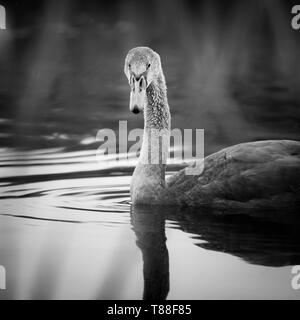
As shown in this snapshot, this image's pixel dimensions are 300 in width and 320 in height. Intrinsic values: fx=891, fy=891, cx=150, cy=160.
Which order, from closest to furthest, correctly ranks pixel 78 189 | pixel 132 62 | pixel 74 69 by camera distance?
pixel 132 62 → pixel 78 189 → pixel 74 69

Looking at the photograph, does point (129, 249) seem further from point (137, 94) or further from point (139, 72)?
point (139, 72)

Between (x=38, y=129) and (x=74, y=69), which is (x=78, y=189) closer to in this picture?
(x=38, y=129)

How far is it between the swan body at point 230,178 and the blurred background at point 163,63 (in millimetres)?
3110

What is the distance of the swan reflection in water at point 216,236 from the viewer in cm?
664

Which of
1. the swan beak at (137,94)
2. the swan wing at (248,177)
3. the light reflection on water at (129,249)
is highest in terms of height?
the swan beak at (137,94)

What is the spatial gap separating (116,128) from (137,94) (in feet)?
15.9

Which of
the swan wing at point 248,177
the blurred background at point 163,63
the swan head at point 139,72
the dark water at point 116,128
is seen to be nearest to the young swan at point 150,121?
the swan head at point 139,72

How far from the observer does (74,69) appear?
17359 millimetres

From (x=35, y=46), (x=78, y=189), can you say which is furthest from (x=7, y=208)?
(x=35, y=46)

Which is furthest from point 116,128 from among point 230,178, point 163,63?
point 163,63

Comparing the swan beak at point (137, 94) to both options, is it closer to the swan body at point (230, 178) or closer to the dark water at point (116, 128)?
the swan body at point (230, 178)

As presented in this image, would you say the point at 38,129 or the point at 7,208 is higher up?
the point at 38,129

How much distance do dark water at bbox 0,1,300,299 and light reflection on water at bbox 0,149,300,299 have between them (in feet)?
0.05
